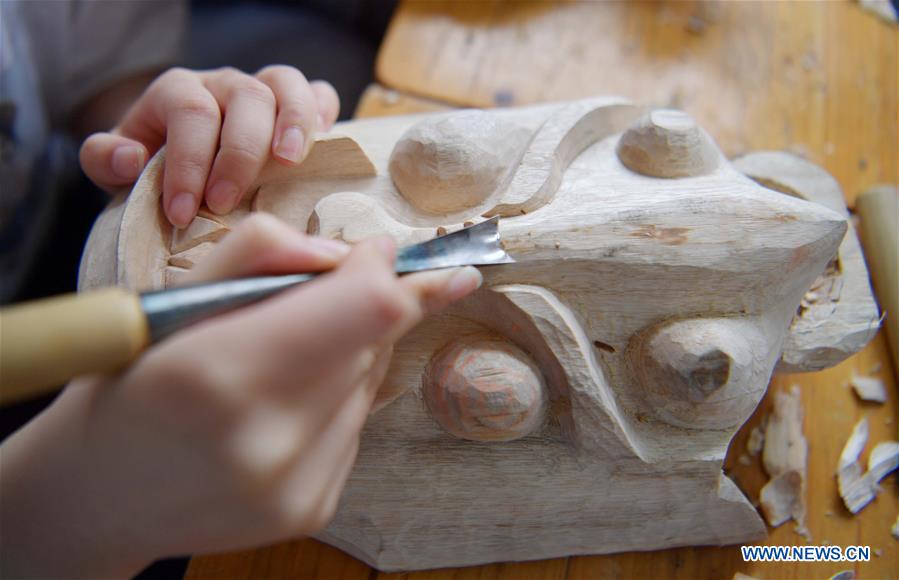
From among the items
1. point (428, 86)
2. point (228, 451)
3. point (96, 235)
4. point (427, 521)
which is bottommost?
point (427, 521)

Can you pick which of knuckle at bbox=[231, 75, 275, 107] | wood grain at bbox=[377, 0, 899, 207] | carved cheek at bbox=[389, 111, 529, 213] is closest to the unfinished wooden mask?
carved cheek at bbox=[389, 111, 529, 213]

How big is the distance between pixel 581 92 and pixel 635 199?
90cm

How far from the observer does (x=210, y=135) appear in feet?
3.35

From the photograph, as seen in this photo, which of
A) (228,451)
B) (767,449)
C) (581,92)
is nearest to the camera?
(228,451)

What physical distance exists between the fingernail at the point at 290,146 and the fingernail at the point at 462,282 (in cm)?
35

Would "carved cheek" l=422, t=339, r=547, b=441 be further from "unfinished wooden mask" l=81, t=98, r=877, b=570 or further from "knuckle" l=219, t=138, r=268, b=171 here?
"knuckle" l=219, t=138, r=268, b=171

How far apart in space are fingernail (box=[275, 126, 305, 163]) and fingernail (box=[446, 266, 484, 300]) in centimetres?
35

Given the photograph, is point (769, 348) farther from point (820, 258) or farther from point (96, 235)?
point (96, 235)

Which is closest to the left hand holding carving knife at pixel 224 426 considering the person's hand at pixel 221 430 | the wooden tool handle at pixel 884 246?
the person's hand at pixel 221 430

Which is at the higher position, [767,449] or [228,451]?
[228,451]

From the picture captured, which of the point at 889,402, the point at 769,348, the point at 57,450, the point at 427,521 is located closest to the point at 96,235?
the point at 57,450

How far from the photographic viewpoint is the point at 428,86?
→ 1.83 metres

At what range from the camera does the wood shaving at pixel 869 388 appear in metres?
1.39

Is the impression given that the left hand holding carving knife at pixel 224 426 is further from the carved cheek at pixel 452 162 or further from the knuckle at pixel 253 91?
the knuckle at pixel 253 91
